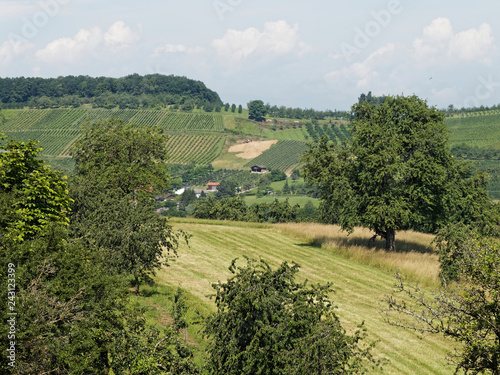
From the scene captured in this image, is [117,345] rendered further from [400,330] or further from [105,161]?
[105,161]

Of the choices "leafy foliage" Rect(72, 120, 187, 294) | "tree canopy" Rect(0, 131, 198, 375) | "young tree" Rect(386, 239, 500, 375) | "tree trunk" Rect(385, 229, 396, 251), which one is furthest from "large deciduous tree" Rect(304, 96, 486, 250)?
"tree canopy" Rect(0, 131, 198, 375)

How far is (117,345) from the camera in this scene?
1361 cm

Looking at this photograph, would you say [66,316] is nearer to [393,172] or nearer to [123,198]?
[123,198]

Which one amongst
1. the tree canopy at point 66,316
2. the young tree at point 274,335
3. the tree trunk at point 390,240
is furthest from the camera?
the tree trunk at point 390,240

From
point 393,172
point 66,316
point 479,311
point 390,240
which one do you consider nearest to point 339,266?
point 390,240

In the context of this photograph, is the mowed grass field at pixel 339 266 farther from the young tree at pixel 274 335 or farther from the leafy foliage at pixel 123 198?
the young tree at pixel 274 335

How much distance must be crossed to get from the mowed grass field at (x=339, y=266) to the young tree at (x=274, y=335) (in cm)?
507

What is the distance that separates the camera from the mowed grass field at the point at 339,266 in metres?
21.3

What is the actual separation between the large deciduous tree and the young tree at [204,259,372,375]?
86.6 feet

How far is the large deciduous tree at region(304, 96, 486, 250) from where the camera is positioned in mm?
37656

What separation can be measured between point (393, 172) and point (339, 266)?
872 centimetres

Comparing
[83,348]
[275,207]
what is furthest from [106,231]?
[275,207]

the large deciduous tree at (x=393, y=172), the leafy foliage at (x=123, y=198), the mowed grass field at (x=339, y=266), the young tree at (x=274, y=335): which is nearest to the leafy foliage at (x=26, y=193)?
the leafy foliage at (x=123, y=198)

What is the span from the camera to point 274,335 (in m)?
11.0
